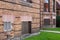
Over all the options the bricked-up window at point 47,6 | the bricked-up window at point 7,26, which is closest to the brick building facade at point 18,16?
the bricked-up window at point 7,26

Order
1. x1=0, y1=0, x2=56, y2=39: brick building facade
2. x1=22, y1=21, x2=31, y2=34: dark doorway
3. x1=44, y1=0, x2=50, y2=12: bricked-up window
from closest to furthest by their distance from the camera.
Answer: x1=0, y1=0, x2=56, y2=39: brick building facade, x1=22, y1=21, x2=31, y2=34: dark doorway, x1=44, y1=0, x2=50, y2=12: bricked-up window

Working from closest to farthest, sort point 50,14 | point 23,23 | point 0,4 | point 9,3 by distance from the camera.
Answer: point 0,4, point 9,3, point 23,23, point 50,14

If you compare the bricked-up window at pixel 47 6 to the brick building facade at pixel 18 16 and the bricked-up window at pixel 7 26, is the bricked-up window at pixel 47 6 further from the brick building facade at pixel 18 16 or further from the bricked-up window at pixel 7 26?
the bricked-up window at pixel 7 26

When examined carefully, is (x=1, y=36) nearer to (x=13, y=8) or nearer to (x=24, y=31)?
(x=13, y=8)

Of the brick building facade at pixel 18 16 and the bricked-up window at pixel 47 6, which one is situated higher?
the bricked-up window at pixel 47 6

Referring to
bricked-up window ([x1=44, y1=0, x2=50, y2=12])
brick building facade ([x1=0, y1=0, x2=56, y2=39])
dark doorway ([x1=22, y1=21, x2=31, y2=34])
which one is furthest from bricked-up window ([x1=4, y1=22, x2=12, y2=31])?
bricked-up window ([x1=44, y1=0, x2=50, y2=12])

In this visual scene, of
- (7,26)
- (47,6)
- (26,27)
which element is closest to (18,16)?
(7,26)

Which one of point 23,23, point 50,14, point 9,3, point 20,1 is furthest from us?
point 50,14

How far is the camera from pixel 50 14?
2231cm

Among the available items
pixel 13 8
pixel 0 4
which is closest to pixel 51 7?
pixel 13 8

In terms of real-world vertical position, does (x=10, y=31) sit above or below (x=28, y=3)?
below

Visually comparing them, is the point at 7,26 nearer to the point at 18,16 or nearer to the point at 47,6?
the point at 18,16

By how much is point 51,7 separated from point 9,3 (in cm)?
1176

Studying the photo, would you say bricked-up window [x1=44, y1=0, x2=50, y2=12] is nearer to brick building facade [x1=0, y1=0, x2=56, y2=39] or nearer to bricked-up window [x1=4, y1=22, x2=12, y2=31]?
brick building facade [x1=0, y1=0, x2=56, y2=39]
